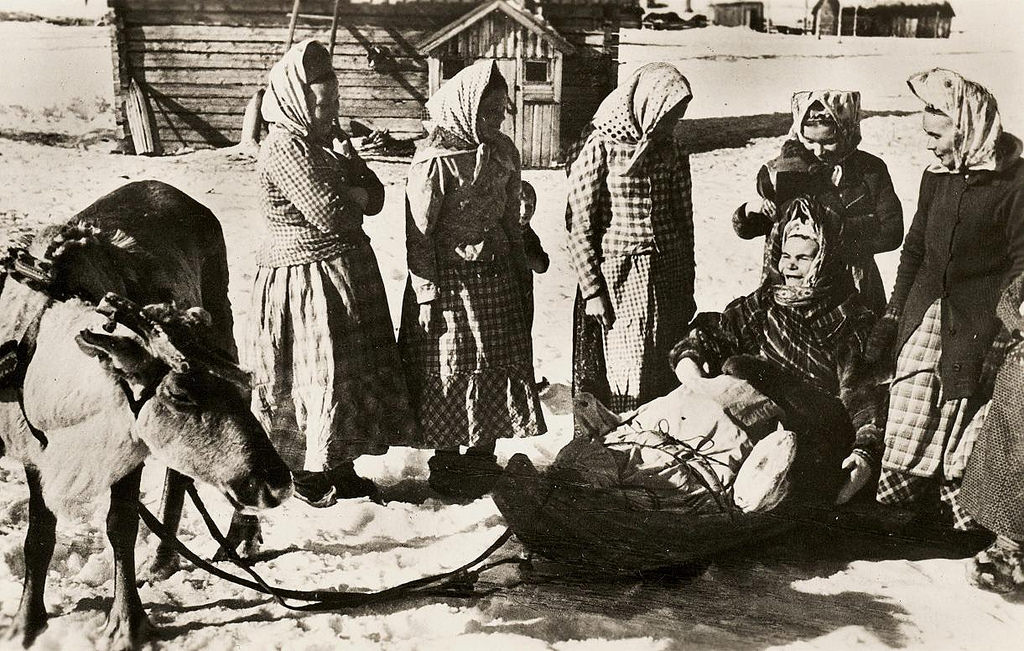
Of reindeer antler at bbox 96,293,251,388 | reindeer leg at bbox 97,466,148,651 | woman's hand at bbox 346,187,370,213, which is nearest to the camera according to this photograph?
reindeer antler at bbox 96,293,251,388

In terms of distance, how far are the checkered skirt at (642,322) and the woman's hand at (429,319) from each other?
578 millimetres

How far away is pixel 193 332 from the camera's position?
2.99 metres

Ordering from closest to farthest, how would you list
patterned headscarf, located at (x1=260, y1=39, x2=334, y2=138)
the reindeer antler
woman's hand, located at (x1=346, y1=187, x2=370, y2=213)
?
the reindeer antler, patterned headscarf, located at (x1=260, y1=39, x2=334, y2=138), woman's hand, located at (x1=346, y1=187, x2=370, y2=213)

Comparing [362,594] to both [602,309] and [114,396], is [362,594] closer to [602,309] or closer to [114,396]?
[114,396]

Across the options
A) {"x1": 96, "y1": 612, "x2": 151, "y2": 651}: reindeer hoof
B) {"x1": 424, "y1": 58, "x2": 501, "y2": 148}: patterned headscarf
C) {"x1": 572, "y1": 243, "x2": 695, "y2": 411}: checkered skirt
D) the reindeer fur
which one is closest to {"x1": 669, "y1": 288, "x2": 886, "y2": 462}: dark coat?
{"x1": 572, "y1": 243, "x2": 695, "y2": 411}: checkered skirt

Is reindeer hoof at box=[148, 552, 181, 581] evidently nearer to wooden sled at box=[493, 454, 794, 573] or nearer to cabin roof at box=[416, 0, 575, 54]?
wooden sled at box=[493, 454, 794, 573]

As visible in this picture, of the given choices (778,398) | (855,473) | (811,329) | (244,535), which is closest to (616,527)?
(778,398)

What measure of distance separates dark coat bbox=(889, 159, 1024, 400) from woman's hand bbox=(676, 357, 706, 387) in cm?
69

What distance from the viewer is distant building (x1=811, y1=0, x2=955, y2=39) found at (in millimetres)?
3377

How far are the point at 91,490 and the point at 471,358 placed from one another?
1.36 m

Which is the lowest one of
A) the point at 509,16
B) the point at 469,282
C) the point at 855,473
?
the point at 855,473

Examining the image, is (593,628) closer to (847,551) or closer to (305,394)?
(847,551)

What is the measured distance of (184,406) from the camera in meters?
2.95

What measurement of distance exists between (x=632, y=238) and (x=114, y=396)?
1869 mm
